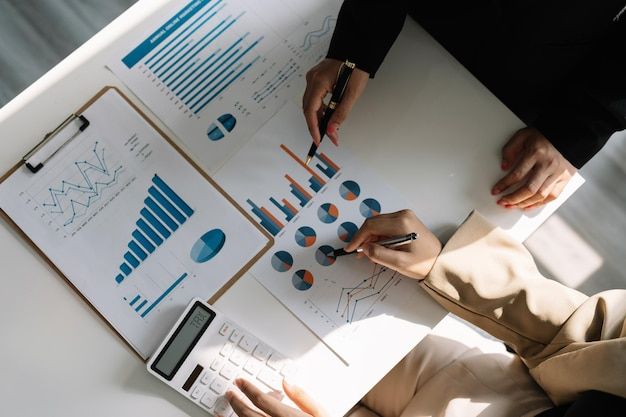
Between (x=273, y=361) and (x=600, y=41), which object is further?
(x=600, y=41)

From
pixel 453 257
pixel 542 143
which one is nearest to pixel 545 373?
→ pixel 453 257

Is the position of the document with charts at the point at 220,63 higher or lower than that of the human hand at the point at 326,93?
higher

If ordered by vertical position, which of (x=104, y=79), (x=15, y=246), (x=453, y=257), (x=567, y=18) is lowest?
(x=453, y=257)

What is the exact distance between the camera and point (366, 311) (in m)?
0.79

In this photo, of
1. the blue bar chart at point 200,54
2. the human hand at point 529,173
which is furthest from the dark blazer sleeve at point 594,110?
the blue bar chart at point 200,54

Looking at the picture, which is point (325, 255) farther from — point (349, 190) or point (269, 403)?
point (269, 403)

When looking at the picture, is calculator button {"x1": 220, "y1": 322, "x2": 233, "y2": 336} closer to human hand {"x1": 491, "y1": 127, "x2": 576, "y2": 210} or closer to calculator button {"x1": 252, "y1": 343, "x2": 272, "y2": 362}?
calculator button {"x1": 252, "y1": 343, "x2": 272, "y2": 362}

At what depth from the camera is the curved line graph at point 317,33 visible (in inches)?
35.2

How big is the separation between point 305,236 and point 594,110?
49 cm

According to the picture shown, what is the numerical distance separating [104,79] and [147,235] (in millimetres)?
250

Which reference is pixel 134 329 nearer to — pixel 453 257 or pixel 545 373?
pixel 453 257

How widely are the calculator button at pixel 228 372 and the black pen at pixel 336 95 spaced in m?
0.31

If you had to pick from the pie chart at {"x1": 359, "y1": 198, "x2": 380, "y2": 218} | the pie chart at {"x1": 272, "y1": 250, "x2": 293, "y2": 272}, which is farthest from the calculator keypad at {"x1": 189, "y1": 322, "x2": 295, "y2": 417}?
the pie chart at {"x1": 359, "y1": 198, "x2": 380, "y2": 218}

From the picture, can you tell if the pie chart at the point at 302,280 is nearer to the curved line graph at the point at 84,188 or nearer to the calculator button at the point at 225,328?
Answer: the calculator button at the point at 225,328
